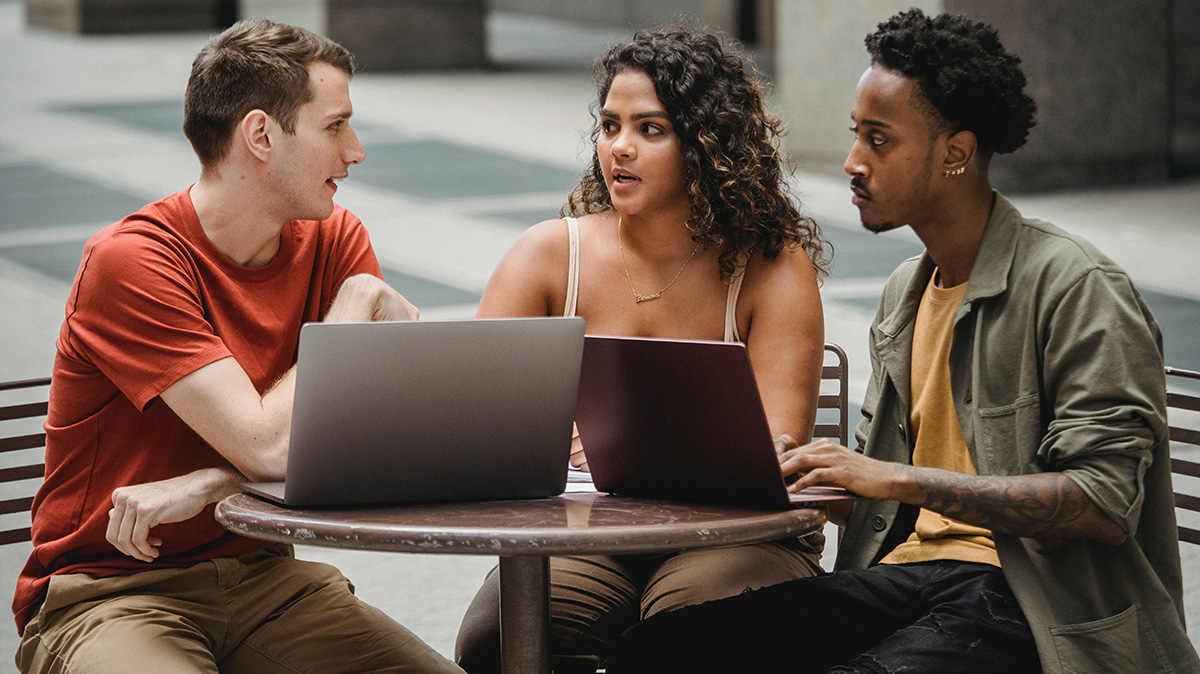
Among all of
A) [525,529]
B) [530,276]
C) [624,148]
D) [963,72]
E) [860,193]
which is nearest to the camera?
[525,529]

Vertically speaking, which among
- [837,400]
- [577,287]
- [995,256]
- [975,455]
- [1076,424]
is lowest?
[837,400]

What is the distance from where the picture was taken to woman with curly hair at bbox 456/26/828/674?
2.92m

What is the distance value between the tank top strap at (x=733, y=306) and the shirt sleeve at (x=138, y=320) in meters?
1.04

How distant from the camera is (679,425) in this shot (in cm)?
236

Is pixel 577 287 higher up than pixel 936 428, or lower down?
higher up

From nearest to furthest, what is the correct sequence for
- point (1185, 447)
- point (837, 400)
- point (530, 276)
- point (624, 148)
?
point (624, 148) → point (530, 276) → point (837, 400) → point (1185, 447)

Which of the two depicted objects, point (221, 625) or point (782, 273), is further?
point (782, 273)

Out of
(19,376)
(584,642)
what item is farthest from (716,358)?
(19,376)

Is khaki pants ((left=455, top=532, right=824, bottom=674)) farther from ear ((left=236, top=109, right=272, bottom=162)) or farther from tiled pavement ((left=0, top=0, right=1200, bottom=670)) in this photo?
tiled pavement ((left=0, top=0, right=1200, bottom=670))

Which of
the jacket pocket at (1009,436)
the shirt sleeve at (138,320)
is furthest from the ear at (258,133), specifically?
the jacket pocket at (1009,436)

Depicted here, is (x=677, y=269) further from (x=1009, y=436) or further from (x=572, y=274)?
(x=1009, y=436)

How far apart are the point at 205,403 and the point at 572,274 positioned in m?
0.92

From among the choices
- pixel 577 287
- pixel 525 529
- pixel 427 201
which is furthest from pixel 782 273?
pixel 427 201

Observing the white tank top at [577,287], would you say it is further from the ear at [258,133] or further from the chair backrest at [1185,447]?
the chair backrest at [1185,447]
